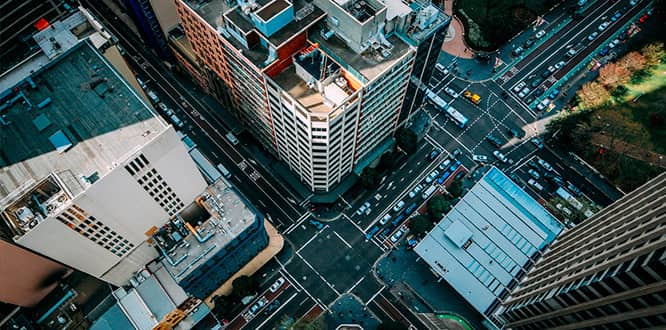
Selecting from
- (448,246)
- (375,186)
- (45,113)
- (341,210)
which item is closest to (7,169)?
(45,113)

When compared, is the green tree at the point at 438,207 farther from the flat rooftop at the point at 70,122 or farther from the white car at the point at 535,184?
the flat rooftop at the point at 70,122

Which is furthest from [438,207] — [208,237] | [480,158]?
[208,237]

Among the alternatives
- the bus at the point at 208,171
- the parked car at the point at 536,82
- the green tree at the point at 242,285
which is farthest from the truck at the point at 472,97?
the green tree at the point at 242,285

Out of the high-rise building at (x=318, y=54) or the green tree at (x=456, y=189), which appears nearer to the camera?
the high-rise building at (x=318, y=54)

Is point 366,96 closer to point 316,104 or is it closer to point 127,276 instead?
point 316,104

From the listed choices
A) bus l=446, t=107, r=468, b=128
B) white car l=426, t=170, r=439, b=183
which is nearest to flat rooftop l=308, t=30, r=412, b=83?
white car l=426, t=170, r=439, b=183

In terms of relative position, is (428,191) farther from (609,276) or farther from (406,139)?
(609,276)
